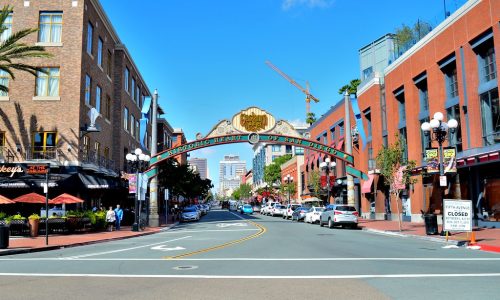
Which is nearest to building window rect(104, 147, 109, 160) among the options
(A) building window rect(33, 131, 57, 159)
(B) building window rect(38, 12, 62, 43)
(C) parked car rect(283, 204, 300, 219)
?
(A) building window rect(33, 131, 57, 159)

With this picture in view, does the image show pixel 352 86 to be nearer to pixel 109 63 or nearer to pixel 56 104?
pixel 109 63

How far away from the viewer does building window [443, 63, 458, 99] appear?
99.2 feet

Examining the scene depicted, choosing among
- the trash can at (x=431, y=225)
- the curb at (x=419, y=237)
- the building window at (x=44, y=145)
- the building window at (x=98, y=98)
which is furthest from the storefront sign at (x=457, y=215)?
the building window at (x=98, y=98)

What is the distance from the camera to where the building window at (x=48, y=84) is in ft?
107

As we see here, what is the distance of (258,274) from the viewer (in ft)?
35.3

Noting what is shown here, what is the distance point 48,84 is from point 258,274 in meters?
27.2

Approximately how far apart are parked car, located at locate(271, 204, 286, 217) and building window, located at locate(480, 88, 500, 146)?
2974 centimetres

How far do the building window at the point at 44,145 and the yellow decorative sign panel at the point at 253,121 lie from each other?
14902 mm

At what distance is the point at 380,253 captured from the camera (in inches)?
606

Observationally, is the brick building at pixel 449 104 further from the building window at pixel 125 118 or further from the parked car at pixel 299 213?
the building window at pixel 125 118

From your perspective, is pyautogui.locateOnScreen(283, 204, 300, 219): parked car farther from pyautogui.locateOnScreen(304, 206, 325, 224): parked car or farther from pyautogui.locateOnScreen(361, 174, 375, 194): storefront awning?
pyautogui.locateOnScreen(304, 206, 325, 224): parked car

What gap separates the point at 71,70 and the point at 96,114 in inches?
143

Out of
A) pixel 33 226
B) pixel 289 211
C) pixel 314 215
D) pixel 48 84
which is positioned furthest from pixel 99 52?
pixel 289 211

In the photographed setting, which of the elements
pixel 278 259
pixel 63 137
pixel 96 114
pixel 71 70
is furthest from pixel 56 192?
pixel 278 259
